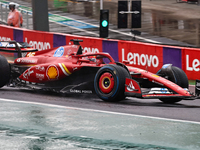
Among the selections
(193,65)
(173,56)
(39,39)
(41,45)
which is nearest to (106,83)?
(193,65)

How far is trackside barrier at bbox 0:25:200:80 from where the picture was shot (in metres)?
13.2

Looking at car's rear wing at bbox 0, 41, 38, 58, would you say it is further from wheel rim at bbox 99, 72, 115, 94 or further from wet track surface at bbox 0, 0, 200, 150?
wheel rim at bbox 99, 72, 115, 94

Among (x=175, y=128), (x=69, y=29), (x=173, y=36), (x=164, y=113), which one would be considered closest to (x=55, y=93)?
(x=164, y=113)

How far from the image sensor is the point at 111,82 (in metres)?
9.36

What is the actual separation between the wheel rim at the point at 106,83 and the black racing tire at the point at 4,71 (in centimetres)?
260

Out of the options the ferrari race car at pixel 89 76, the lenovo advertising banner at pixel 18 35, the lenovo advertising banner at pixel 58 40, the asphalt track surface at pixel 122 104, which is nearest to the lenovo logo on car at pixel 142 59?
the lenovo advertising banner at pixel 58 40

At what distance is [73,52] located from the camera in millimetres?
10680

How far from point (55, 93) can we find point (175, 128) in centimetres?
443

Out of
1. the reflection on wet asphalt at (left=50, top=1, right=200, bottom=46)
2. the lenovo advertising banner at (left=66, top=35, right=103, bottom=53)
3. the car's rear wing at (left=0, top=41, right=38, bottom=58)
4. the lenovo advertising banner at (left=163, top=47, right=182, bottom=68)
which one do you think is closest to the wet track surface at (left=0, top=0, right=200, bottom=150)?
the car's rear wing at (left=0, top=41, right=38, bottom=58)

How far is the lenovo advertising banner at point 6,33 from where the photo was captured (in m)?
18.6

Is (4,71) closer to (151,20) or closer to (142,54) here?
(142,54)

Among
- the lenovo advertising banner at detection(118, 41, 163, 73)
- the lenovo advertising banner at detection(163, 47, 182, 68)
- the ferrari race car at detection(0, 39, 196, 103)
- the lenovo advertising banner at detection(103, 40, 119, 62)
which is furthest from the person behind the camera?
the lenovo advertising banner at detection(103, 40, 119, 62)

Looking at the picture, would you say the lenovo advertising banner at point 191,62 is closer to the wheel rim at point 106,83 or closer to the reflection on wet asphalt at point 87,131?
the wheel rim at point 106,83

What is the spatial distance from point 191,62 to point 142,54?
1769 millimetres
